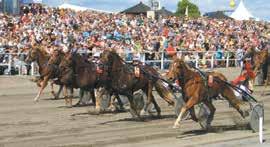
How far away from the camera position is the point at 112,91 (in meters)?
16.3

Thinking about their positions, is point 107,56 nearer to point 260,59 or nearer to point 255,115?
point 255,115

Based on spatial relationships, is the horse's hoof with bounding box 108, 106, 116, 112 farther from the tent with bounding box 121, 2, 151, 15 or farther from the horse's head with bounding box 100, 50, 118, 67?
the tent with bounding box 121, 2, 151, 15

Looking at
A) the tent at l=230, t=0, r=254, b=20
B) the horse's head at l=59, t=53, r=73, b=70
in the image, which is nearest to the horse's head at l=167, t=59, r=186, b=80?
the horse's head at l=59, t=53, r=73, b=70

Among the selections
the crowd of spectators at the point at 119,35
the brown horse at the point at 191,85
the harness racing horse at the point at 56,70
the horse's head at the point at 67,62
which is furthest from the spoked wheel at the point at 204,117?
the crowd of spectators at the point at 119,35

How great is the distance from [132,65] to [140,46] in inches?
656

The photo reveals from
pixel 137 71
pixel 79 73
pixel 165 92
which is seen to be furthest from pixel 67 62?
pixel 165 92

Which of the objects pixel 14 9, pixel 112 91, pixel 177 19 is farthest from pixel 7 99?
pixel 177 19

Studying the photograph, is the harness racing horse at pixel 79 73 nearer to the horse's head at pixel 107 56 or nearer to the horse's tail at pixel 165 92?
the horse's tail at pixel 165 92

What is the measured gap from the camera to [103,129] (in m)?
14.8

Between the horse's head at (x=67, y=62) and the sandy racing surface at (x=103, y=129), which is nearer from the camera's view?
the sandy racing surface at (x=103, y=129)

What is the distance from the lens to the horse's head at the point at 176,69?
13359mm

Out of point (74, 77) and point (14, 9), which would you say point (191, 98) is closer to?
point (74, 77)

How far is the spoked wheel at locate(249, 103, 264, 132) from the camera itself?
1417cm

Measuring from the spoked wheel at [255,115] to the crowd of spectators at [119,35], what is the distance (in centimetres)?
949
